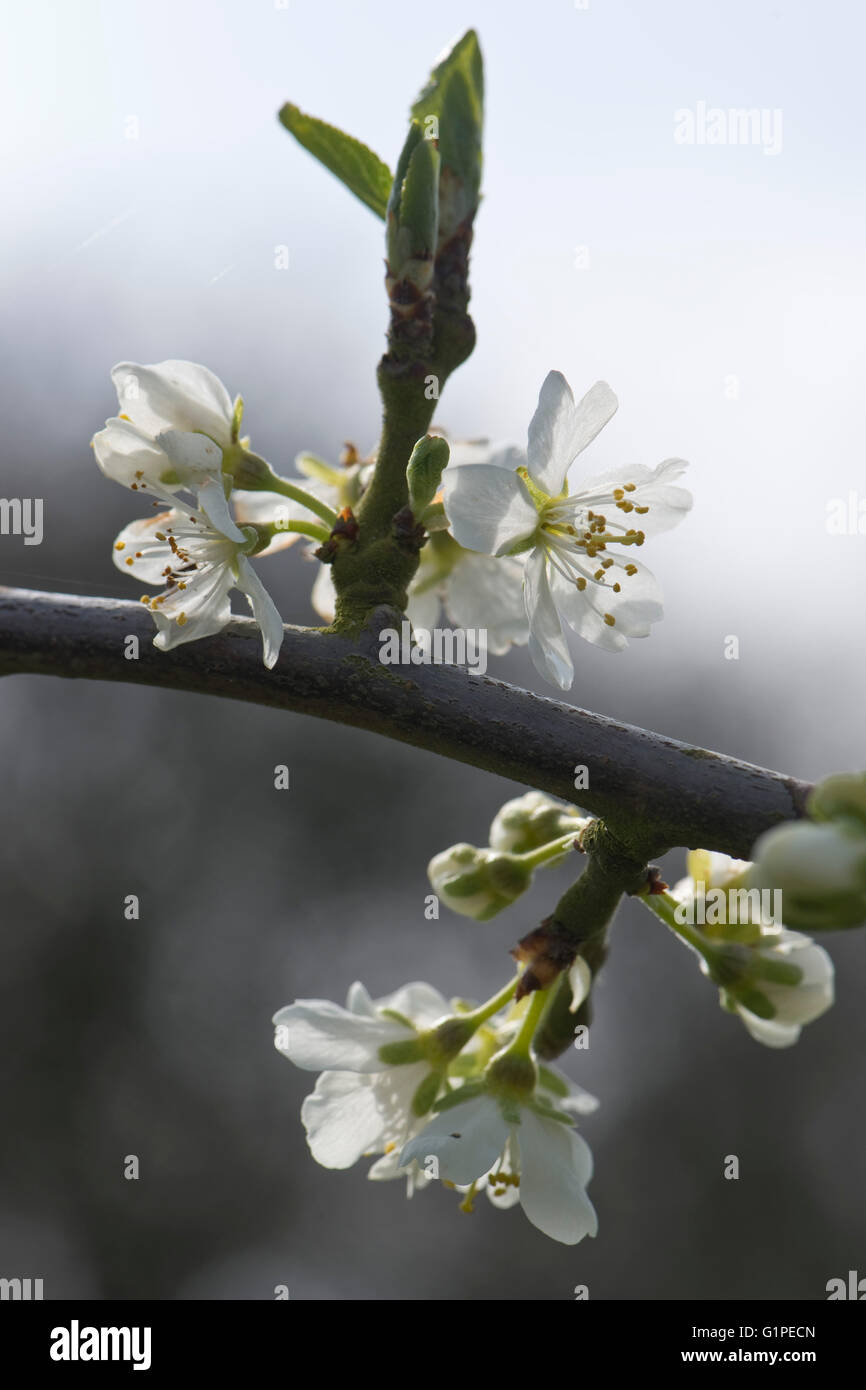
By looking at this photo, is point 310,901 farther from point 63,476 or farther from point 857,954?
point 857,954

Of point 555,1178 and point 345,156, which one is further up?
point 345,156

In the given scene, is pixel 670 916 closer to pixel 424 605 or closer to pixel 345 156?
pixel 424 605

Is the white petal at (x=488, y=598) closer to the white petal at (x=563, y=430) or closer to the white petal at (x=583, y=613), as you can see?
the white petal at (x=583, y=613)

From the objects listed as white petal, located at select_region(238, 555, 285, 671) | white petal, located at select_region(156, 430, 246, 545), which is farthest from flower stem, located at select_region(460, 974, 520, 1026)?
white petal, located at select_region(156, 430, 246, 545)

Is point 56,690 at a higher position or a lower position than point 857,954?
higher

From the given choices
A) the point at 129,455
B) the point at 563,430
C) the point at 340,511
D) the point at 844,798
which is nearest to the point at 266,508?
the point at 340,511

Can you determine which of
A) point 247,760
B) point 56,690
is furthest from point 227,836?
point 56,690
